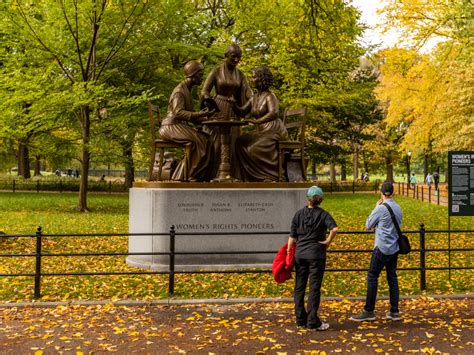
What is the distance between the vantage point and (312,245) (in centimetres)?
695

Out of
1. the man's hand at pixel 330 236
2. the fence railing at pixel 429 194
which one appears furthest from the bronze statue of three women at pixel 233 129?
the fence railing at pixel 429 194

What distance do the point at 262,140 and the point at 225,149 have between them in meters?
0.83

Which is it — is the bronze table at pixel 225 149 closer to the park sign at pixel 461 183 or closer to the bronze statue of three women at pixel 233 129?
the bronze statue of three women at pixel 233 129

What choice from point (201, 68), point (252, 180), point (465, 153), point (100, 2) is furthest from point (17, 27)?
point (465, 153)

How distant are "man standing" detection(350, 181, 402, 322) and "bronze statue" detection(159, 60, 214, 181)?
492 cm

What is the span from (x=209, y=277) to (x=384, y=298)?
134 inches

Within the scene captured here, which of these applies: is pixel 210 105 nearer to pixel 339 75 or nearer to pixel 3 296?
pixel 3 296

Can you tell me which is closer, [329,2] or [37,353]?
[37,353]

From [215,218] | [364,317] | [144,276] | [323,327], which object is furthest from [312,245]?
[144,276]

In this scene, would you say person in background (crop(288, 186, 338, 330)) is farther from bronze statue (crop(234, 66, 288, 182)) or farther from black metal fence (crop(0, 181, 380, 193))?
black metal fence (crop(0, 181, 380, 193))

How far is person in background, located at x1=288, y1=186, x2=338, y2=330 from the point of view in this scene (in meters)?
6.94

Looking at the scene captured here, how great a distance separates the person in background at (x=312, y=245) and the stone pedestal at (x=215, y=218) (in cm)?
375

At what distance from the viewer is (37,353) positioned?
6.11 meters

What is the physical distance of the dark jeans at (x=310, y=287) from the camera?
6984 millimetres
